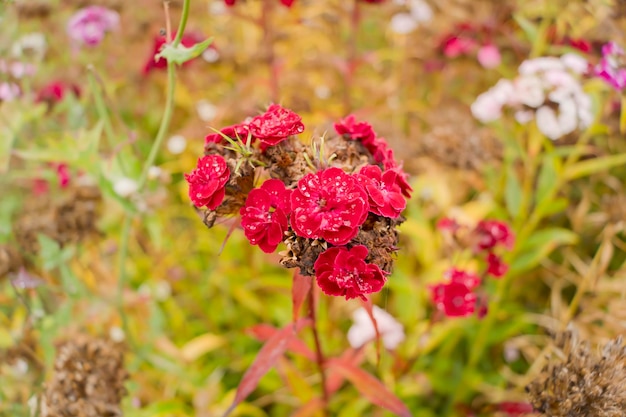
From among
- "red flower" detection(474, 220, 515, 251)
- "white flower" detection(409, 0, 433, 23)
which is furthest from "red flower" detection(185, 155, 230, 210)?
"white flower" detection(409, 0, 433, 23)

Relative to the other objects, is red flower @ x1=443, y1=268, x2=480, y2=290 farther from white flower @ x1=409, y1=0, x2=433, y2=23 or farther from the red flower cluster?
white flower @ x1=409, y1=0, x2=433, y2=23

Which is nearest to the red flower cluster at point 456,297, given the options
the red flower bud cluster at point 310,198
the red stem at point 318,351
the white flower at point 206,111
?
the red stem at point 318,351

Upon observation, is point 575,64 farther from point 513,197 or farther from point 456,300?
point 456,300

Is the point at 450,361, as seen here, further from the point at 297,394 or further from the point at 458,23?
the point at 458,23

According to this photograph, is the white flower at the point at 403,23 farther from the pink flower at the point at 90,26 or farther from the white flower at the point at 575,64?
the pink flower at the point at 90,26

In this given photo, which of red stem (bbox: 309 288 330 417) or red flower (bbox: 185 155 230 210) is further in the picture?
red stem (bbox: 309 288 330 417)

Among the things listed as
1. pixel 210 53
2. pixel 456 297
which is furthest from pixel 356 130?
pixel 210 53
